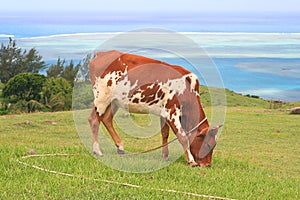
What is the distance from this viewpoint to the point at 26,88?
33.1 m

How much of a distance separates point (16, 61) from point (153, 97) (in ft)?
188

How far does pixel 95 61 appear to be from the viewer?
7.68 m

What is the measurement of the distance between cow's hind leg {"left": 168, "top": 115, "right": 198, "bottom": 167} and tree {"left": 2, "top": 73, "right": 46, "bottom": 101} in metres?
25.7

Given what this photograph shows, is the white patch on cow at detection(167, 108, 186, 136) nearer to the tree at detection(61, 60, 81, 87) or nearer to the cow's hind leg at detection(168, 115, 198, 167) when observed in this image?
the cow's hind leg at detection(168, 115, 198, 167)

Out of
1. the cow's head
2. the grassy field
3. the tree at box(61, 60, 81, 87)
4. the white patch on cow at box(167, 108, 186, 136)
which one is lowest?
the grassy field

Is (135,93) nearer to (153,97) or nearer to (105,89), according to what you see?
(153,97)

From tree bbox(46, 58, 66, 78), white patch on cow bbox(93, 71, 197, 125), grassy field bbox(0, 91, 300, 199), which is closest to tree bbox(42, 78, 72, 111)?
grassy field bbox(0, 91, 300, 199)

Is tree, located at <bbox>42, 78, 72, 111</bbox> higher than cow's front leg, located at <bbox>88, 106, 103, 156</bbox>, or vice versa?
tree, located at <bbox>42, 78, 72, 111</bbox>

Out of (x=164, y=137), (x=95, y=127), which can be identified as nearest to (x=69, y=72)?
(x=164, y=137)

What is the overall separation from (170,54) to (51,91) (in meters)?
26.5

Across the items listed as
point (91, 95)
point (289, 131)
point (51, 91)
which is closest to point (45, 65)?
point (51, 91)

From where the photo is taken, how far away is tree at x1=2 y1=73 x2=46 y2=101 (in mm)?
32562

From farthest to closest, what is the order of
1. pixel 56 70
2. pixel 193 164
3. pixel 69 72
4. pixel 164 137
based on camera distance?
pixel 56 70
pixel 69 72
pixel 164 137
pixel 193 164

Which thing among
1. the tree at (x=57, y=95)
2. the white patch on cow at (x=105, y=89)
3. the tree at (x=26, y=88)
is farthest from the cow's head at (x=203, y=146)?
the tree at (x=26, y=88)
